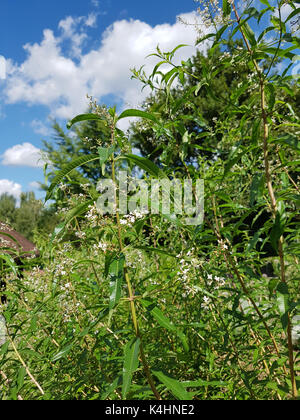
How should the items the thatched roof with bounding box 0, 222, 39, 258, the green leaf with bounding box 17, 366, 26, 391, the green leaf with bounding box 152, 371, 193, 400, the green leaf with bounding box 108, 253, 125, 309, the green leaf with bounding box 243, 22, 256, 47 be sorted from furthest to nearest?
the thatched roof with bounding box 0, 222, 39, 258 → the green leaf with bounding box 17, 366, 26, 391 → the green leaf with bounding box 243, 22, 256, 47 → the green leaf with bounding box 152, 371, 193, 400 → the green leaf with bounding box 108, 253, 125, 309

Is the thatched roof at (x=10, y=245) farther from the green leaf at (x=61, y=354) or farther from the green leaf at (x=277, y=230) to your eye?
the green leaf at (x=277, y=230)

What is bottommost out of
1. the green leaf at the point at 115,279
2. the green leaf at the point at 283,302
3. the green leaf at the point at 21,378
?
the green leaf at the point at 21,378

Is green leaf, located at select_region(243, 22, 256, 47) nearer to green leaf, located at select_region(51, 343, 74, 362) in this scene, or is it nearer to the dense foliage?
the dense foliage

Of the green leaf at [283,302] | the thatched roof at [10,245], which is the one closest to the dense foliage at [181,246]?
the green leaf at [283,302]

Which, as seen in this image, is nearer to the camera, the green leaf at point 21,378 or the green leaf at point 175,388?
the green leaf at point 175,388

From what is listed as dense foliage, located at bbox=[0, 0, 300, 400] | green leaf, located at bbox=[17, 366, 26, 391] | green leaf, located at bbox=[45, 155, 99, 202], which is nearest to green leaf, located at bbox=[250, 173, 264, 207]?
dense foliage, located at bbox=[0, 0, 300, 400]

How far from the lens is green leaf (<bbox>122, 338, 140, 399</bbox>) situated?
1128 millimetres

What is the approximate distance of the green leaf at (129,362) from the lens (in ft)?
3.70

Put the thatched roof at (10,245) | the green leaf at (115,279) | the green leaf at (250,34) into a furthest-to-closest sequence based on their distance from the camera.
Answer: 1. the thatched roof at (10,245)
2. the green leaf at (250,34)
3. the green leaf at (115,279)

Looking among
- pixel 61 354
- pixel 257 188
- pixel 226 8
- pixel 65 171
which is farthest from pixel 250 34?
pixel 61 354

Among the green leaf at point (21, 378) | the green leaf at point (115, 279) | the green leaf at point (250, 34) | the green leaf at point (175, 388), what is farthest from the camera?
the green leaf at point (21, 378)

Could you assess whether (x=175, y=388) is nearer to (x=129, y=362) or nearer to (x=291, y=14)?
(x=129, y=362)
